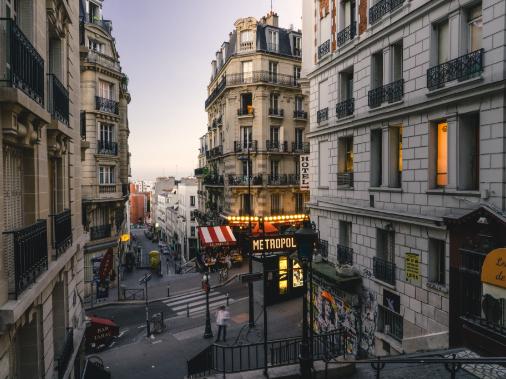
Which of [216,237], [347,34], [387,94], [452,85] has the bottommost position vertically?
[216,237]

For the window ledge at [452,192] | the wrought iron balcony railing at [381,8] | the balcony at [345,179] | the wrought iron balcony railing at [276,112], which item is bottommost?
the window ledge at [452,192]

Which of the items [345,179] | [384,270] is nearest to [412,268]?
[384,270]

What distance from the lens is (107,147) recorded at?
100ft

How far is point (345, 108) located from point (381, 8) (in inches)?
154

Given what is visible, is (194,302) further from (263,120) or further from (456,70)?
(456,70)

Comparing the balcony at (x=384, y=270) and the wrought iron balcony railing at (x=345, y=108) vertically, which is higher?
the wrought iron balcony railing at (x=345, y=108)

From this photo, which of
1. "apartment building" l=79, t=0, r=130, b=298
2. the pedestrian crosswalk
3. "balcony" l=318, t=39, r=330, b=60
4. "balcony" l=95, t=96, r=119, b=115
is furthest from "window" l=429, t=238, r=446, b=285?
"balcony" l=95, t=96, r=119, b=115

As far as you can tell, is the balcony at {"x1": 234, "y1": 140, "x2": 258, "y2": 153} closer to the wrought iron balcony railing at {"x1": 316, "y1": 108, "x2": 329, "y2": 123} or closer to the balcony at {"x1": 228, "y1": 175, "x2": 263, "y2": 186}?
the balcony at {"x1": 228, "y1": 175, "x2": 263, "y2": 186}

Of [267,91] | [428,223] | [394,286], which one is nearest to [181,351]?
[394,286]

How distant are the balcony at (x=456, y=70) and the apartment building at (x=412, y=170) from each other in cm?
4

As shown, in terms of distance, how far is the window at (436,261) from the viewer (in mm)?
11086

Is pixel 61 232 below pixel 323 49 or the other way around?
below

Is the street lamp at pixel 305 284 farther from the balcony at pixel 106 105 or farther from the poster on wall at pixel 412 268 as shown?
the balcony at pixel 106 105

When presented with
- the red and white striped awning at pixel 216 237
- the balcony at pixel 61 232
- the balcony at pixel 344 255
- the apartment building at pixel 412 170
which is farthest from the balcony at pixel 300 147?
the balcony at pixel 61 232
